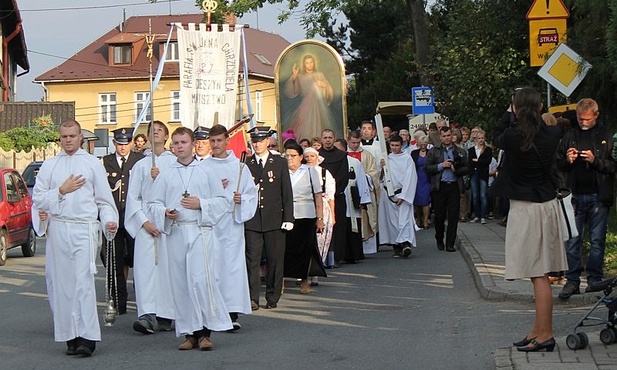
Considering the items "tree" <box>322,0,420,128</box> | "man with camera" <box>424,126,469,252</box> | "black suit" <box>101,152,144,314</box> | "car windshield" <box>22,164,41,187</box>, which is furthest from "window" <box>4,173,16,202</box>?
"tree" <box>322,0,420,128</box>

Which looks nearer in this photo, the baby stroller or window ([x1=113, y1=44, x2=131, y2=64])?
the baby stroller

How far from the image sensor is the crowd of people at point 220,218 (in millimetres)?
9109

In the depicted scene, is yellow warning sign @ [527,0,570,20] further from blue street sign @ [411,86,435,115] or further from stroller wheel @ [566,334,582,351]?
blue street sign @ [411,86,435,115]

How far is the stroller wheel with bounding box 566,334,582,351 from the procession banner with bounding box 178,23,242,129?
1093cm

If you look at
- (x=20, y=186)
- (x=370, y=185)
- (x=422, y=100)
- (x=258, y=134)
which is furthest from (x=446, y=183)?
(x=422, y=100)

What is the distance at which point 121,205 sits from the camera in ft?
42.7

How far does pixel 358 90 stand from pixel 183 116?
122 ft

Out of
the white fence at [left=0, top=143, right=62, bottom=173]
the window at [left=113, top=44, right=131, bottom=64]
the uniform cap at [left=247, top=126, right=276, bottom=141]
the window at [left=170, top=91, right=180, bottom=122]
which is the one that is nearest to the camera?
the uniform cap at [left=247, top=126, right=276, bottom=141]

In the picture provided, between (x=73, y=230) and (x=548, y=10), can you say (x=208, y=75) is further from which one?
(x=73, y=230)

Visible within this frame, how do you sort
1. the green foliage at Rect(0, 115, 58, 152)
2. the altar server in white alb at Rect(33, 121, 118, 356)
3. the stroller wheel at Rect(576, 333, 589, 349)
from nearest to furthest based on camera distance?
the stroller wheel at Rect(576, 333, 589, 349) → the altar server in white alb at Rect(33, 121, 118, 356) → the green foliage at Rect(0, 115, 58, 152)

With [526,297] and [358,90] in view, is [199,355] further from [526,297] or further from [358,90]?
[358,90]

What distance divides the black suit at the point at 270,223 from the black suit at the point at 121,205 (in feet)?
4.29

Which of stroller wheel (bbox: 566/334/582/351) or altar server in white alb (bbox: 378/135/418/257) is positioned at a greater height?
altar server in white alb (bbox: 378/135/418/257)

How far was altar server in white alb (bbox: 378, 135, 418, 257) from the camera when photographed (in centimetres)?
1870
